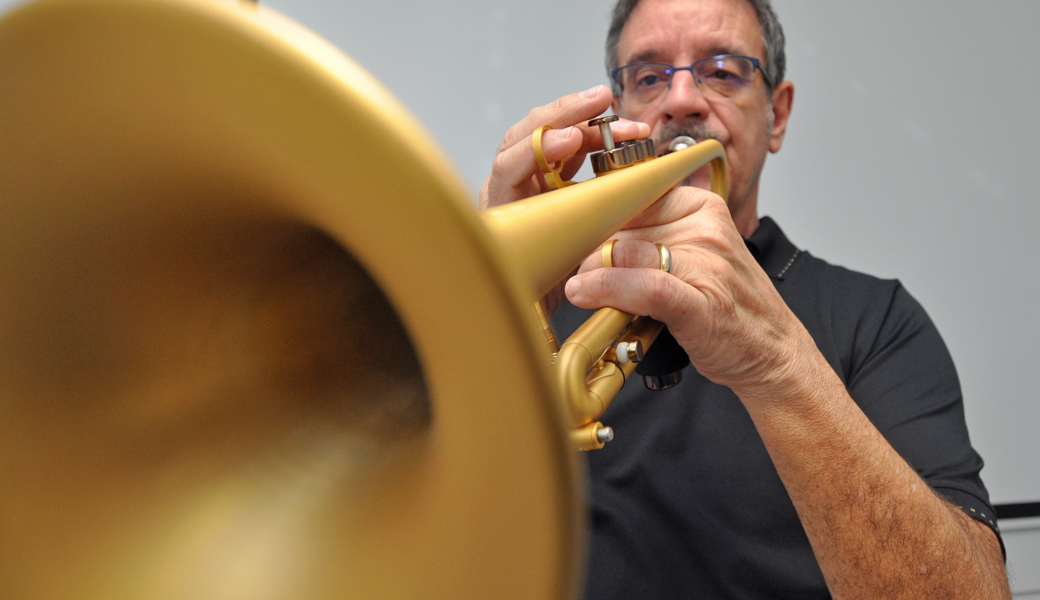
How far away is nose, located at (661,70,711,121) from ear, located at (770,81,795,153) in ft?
0.71

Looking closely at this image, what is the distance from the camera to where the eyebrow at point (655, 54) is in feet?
3.42

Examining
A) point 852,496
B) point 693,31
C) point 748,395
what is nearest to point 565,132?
point 748,395

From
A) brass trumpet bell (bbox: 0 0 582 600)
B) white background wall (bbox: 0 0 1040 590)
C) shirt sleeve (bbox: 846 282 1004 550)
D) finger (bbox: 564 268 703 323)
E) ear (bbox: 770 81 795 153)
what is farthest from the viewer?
white background wall (bbox: 0 0 1040 590)

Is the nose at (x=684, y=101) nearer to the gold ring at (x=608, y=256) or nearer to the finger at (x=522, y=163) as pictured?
the finger at (x=522, y=163)

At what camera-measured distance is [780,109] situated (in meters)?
1.19

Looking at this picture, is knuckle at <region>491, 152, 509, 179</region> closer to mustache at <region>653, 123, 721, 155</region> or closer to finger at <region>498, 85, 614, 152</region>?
finger at <region>498, 85, 614, 152</region>

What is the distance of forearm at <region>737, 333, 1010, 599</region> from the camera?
586 millimetres

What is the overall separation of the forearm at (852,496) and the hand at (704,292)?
0.03m

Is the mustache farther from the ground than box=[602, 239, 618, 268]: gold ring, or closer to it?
farther from the ground

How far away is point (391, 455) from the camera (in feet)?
1.27

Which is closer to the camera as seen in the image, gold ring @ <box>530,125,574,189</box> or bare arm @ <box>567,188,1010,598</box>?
bare arm @ <box>567,188,1010,598</box>

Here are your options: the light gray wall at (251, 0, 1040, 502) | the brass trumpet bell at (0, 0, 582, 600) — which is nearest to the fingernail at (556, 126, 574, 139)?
the brass trumpet bell at (0, 0, 582, 600)

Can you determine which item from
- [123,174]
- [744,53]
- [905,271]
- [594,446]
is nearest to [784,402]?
[594,446]

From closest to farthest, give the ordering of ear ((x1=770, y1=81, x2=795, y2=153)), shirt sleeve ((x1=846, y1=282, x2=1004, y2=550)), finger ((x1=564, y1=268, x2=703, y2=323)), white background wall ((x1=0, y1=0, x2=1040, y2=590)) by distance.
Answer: finger ((x1=564, y1=268, x2=703, y2=323)) → shirt sleeve ((x1=846, y1=282, x2=1004, y2=550)) → ear ((x1=770, y1=81, x2=795, y2=153)) → white background wall ((x1=0, y1=0, x2=1040, y2=590))
